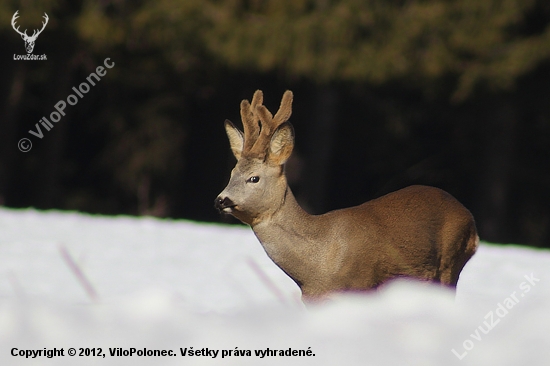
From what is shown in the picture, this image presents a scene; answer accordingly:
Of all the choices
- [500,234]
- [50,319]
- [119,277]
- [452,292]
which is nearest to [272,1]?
[500,234]

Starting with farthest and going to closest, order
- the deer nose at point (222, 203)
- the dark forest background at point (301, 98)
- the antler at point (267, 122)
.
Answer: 1. the dark forest background at point (301, 98)
2. the antler at point (267, 122)
3. the deer nose at point (222, 203)

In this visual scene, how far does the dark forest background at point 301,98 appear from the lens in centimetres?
1458

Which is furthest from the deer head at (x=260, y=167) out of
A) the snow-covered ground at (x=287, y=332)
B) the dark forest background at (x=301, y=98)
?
the dark forest background at (x=301, y=98)

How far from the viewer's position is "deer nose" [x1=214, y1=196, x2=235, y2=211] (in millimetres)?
4105

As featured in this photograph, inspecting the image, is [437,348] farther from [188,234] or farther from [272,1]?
[272,1]

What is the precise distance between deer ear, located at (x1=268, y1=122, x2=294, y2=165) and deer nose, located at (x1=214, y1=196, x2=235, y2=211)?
1.03 ft

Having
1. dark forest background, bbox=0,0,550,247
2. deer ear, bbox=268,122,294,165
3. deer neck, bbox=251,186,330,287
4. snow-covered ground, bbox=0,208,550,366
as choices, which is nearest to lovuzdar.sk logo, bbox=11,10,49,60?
dark forest background, bbox=0,0,550,247

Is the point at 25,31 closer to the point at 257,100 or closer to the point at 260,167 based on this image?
the point at 257,100

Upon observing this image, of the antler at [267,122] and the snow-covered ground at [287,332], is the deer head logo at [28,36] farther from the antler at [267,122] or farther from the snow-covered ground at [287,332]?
the snow-covered ground at [287,332]

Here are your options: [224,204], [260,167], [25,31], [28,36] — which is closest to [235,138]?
[260,167]

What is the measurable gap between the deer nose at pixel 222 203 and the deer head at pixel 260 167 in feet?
0.04

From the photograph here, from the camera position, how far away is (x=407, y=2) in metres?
15.4

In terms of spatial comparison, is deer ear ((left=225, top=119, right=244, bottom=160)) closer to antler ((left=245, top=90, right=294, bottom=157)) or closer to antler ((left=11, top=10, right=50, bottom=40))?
antler ((left=245, top=90, right=294, bottom=157))

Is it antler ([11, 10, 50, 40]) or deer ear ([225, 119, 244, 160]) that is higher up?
deer ear ([225, 119, 244, 160])
